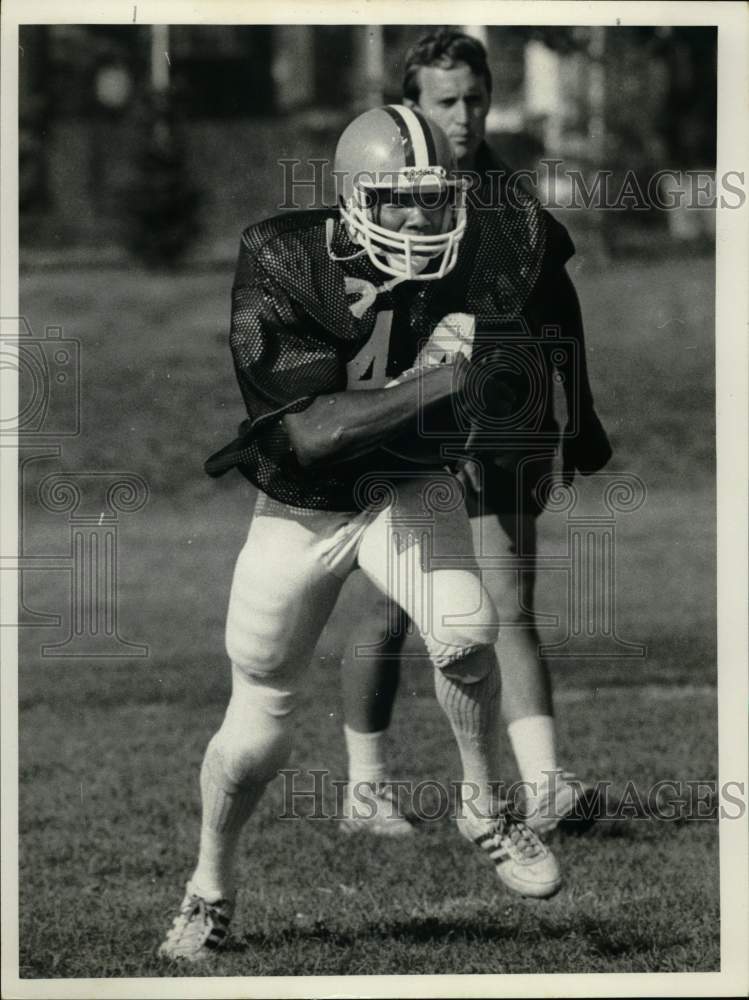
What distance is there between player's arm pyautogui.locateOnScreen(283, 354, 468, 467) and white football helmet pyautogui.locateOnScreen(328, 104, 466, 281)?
251 millimetres

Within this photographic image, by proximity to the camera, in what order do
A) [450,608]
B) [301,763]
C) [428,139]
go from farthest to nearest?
[301,763] → [428,139] → [450,608]

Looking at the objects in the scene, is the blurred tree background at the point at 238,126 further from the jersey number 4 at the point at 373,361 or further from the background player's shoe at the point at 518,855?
the background player's shoe at the point at 518,855

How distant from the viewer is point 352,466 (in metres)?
3.45

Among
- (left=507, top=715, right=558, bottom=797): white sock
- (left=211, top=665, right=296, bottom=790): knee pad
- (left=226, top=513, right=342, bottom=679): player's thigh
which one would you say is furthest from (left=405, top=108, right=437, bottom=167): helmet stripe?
(left=507, top=715, right=558, bottom=797): white sock

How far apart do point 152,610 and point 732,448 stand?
359 centimetres

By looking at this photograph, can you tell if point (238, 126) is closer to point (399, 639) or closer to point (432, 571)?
point (399, 639)

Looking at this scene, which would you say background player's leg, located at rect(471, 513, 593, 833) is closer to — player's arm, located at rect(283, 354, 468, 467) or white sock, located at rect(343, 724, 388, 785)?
white sock, located at rect(343, 724, 388, 785)

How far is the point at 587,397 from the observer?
4.13 m

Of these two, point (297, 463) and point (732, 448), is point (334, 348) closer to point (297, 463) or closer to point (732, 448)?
point (297, 463)

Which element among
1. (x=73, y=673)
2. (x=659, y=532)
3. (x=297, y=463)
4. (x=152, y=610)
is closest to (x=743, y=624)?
(x=297, y=463)

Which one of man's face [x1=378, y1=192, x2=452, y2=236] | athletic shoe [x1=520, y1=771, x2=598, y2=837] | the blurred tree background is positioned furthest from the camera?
the blurred tree background

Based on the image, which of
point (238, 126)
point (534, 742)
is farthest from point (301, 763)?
point (238, 126)

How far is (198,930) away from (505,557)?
1364mm

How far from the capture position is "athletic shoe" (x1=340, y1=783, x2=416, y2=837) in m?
4.28
